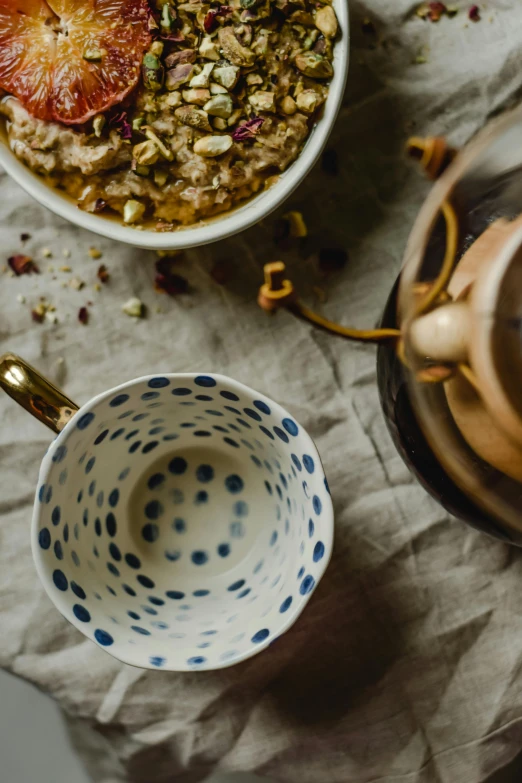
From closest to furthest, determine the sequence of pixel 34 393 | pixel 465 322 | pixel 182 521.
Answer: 1. pixel 465 322
2. pixel 34 393
3. pixel 182 521

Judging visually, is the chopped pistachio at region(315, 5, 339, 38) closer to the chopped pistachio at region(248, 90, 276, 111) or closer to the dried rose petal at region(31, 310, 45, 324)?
the chopped pistachio at region(248, 90, 276, 111)

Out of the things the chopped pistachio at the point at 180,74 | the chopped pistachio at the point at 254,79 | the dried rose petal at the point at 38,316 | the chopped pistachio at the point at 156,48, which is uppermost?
the chopped pistachio at the point at 156,48

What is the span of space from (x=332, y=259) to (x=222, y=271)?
9cm

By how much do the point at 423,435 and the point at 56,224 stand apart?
35cm

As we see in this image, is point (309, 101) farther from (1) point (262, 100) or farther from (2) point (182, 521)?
(2) point (182, 521)

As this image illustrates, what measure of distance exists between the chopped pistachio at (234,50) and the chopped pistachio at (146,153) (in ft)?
0.27

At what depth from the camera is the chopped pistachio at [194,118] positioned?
50cm

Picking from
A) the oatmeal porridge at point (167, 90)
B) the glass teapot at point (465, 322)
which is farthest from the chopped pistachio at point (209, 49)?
the glass teapot at point (465, 322)

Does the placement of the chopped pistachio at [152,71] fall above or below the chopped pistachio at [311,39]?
above

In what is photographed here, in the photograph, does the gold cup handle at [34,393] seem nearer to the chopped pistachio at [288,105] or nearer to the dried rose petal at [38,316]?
the dried rose petal at [38,316]

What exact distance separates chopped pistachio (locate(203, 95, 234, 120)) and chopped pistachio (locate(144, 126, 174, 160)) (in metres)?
0.04

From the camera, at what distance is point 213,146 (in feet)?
1.63

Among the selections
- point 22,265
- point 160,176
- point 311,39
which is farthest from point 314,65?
point 22,265

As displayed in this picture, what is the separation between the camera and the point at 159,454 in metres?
0.56
